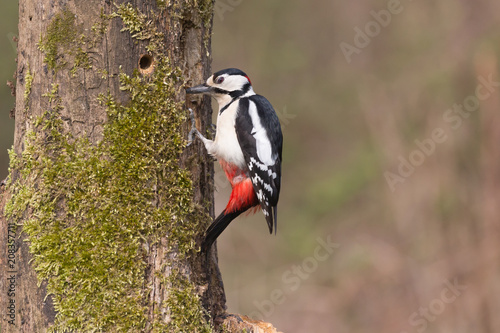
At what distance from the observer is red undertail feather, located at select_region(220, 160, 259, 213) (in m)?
2.79

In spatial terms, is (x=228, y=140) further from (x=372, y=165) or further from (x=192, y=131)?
(x=372, y=165)

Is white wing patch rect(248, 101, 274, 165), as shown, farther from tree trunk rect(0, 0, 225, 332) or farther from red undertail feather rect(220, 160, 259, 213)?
tree trunk rect(0, 0, 225, 332)

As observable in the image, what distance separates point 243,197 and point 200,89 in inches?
26.1

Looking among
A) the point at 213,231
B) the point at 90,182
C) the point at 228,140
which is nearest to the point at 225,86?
the point at 228,140

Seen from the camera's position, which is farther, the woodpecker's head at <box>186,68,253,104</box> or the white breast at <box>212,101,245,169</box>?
the white breast at <box>212,101,245,169</box>

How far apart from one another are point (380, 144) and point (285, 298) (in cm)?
220

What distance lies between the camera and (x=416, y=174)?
5734mm

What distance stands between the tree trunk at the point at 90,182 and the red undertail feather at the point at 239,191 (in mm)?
547

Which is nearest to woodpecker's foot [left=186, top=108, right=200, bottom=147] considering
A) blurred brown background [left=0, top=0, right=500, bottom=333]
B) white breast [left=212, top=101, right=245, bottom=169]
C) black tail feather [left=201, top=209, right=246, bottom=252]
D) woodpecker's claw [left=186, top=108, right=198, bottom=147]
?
woodpecker's claw [left=186, top=108, right=198, bottom=147]

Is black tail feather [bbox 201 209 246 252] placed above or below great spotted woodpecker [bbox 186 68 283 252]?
below

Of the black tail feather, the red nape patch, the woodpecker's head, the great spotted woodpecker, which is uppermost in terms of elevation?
the woodpecker's head

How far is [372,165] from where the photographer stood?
7.12 meters

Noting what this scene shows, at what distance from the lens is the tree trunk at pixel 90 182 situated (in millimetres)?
2152

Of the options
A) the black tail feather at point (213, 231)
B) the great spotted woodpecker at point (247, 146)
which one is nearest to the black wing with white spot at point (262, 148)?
the great spotted woodpecker at point (247, 146)
